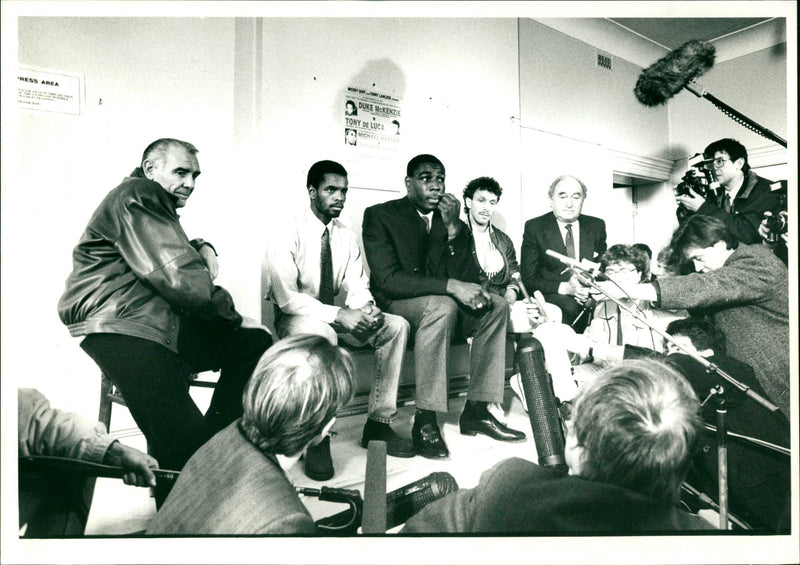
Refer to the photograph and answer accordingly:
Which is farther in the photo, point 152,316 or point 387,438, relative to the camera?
point 387,438

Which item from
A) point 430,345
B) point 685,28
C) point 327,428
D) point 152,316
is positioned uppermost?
point 685,28

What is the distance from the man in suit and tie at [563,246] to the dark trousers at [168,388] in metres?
1.02

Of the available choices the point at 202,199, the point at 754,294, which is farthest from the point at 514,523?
the point at 202,199

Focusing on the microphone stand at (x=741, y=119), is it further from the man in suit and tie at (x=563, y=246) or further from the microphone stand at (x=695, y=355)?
the microphone stand at (x=695, y=355)

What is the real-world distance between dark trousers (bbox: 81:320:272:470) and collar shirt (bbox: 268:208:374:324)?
266mm

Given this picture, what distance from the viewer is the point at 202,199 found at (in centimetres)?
162

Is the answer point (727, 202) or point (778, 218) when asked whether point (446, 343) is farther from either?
point (778, 218)

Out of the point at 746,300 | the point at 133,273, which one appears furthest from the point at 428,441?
→ the point at 746,300

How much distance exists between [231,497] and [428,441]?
0.62m

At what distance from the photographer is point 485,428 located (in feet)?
5.69

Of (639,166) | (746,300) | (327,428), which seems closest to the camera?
(327,428)

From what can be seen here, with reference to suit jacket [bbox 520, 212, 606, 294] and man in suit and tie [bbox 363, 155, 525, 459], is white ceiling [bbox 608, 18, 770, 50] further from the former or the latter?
man in suit and tie [bbox 363, 155, 525, 459]

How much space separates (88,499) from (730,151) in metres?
2.42

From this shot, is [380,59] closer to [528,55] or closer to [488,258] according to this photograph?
[528,55]
